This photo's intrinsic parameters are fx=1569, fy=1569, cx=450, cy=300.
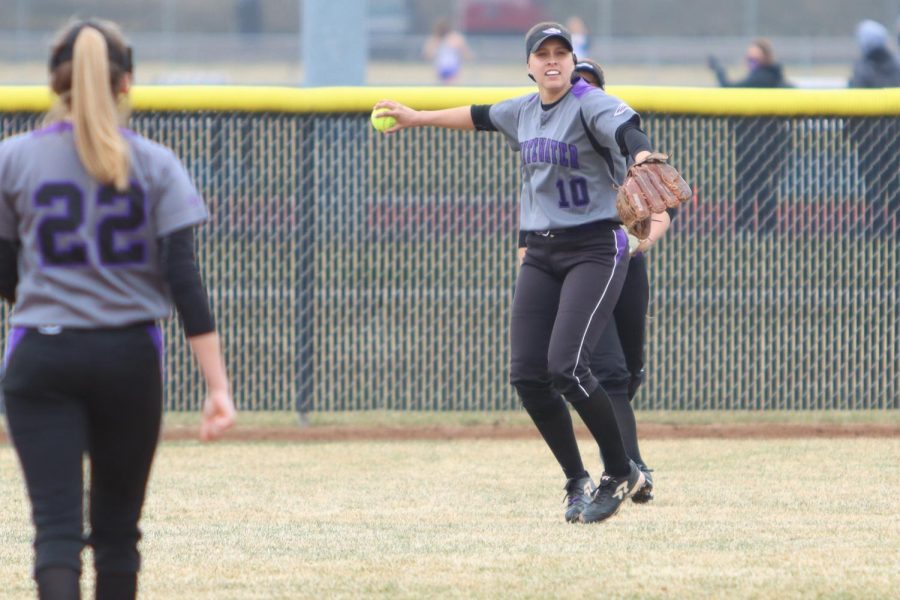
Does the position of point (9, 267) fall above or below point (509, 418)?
above

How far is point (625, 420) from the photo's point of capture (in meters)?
6.43

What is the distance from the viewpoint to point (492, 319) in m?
8.20

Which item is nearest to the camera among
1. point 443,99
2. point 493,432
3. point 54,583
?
point 54,583

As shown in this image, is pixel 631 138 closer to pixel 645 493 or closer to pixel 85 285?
pixel 645 493

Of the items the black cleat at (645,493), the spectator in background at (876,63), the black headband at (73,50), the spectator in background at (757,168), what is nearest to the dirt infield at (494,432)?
the spectator in background at (757,168)

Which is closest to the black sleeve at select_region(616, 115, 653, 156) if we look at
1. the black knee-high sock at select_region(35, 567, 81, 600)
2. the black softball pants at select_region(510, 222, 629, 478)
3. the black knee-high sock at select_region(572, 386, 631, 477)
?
the black softball pants at select_region(510, 222, 629, 478)

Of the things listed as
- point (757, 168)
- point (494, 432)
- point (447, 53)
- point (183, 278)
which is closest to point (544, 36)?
point (183, 278)

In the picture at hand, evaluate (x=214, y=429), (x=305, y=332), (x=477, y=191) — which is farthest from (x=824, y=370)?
(x=214, y=429)

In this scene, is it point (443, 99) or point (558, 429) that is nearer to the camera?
point (558, 429)

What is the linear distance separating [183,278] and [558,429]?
8.90 ft

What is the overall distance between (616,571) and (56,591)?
1964 millimetres

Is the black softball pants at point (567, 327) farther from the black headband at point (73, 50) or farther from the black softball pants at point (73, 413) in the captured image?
the black headband at point (73, 50)

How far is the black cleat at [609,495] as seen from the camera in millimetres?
5762

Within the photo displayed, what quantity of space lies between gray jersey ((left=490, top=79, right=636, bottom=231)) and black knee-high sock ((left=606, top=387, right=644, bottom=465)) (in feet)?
3.36
